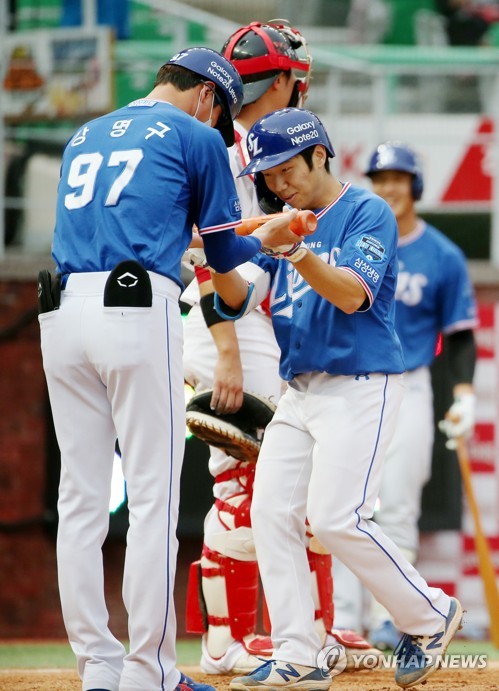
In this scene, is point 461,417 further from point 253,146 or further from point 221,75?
point 221,75

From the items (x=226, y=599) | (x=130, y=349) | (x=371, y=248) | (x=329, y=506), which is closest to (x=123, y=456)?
(x=130, y=349)

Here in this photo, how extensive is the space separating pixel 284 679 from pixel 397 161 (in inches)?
136

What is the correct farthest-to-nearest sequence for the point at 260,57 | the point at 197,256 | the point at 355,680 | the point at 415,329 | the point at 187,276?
the point at 187,276
the point at 415,329
the point at 260,57
the point at 355,680
the point at 197,256

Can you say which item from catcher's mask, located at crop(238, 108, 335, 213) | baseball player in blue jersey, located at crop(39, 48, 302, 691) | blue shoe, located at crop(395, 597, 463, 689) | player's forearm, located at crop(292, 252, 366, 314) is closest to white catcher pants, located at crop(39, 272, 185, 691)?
baseball player in blue jersey, located at crop(39, 48, 302, 691)

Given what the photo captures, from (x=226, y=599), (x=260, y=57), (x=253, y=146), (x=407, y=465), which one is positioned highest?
(x=260, y=57)

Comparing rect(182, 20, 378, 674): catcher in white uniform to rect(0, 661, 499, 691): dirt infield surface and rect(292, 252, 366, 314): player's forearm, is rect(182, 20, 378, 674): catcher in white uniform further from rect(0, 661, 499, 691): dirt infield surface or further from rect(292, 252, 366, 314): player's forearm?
rect(292, 252, 366, 314): player's forearm

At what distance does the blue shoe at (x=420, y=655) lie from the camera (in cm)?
402

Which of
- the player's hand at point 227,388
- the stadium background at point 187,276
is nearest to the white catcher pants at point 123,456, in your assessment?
the player's hand at point 227,388

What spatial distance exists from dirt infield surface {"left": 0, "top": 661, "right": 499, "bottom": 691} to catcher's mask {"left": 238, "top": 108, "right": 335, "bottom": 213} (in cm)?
180

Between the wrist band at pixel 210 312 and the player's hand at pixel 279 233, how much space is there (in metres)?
0.74

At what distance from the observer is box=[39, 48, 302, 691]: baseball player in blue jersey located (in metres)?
3.69

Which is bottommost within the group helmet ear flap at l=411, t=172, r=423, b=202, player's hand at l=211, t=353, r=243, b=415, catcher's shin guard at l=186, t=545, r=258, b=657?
catcher's shin guard at l=186, t=545, r=258, b=657

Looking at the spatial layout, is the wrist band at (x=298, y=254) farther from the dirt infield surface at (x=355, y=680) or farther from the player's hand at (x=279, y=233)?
the dirt infield surface at (x=355, y=680)

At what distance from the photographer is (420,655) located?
13.3ft
